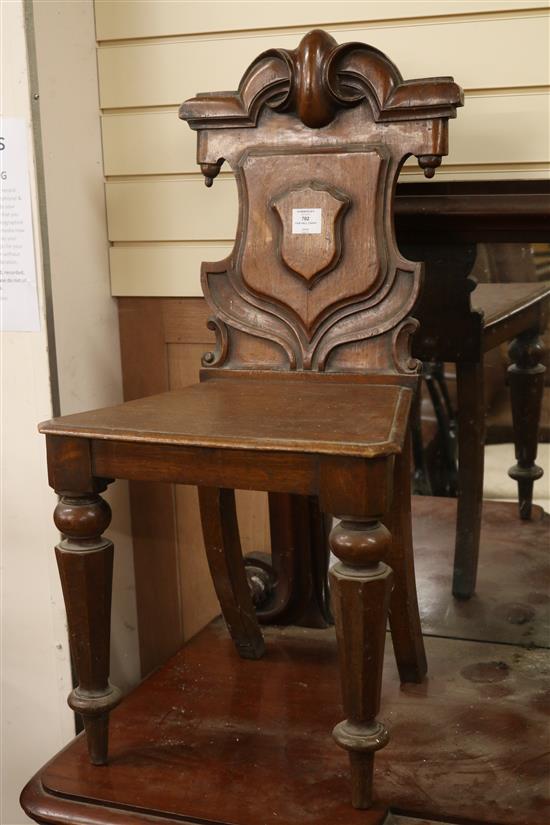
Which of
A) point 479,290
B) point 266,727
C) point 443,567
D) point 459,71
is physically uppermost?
point 459,71

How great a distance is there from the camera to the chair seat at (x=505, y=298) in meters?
1.93

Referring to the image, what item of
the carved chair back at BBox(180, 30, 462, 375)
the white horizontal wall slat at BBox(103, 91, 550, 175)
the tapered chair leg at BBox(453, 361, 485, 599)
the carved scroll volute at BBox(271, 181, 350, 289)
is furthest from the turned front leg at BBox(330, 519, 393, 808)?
the white horizontal wall slat at BBox(103, 91, 550, 175)

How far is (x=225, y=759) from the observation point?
1598mm

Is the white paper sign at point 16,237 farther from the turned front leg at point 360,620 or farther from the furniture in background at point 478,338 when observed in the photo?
the turned front leg at point 360,620

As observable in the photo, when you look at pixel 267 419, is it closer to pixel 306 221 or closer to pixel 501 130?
pixel 306 221

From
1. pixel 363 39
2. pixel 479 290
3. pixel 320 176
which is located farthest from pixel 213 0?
pixel 479 290

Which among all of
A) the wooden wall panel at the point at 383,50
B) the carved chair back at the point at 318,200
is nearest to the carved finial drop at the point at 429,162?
the carved chair back at the point at 318,200

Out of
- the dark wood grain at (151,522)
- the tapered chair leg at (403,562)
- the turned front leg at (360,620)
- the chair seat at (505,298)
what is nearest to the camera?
the turned front leg at (360,620)

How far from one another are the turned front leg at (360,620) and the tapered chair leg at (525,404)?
2.40ft

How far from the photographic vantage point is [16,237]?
1925 millimetres

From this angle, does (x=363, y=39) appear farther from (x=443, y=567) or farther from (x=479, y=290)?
(x=443, y=567)

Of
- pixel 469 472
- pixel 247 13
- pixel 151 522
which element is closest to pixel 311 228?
pixel 247 13

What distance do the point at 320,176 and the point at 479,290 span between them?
0.42 m

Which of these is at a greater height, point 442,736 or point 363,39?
point 363,39
